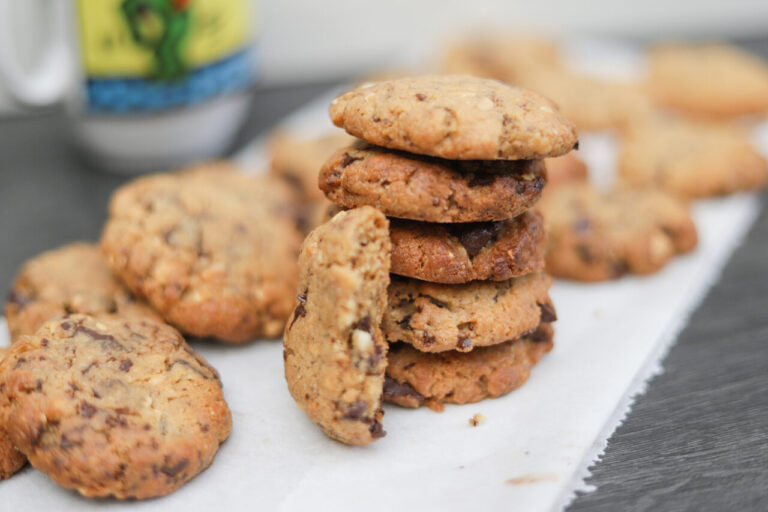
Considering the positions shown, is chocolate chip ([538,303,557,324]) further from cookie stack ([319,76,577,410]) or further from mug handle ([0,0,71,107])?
mug handle ([0,0,71,107])

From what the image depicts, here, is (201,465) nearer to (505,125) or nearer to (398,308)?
(398,308)

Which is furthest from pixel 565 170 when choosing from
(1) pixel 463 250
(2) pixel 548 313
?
(1) pixel 463 250

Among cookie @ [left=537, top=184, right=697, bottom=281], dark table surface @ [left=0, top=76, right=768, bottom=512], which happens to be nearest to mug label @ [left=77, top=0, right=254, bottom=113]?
A: dark table surface @ [left=0, top=76, right=768, bottom=512]

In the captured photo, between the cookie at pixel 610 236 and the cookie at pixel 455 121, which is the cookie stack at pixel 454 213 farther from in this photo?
the cookie at pixel 610 236

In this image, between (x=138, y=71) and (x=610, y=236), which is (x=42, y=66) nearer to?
(x=138, y=71)

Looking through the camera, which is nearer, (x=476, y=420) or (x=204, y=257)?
(x=476, y=420)

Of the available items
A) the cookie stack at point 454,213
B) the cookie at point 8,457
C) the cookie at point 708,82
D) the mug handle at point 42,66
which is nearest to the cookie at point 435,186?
the cookie stack at point 454,213

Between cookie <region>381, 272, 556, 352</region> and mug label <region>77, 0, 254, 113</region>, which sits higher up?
mug label <region>77, 0, 254, 113</region>
